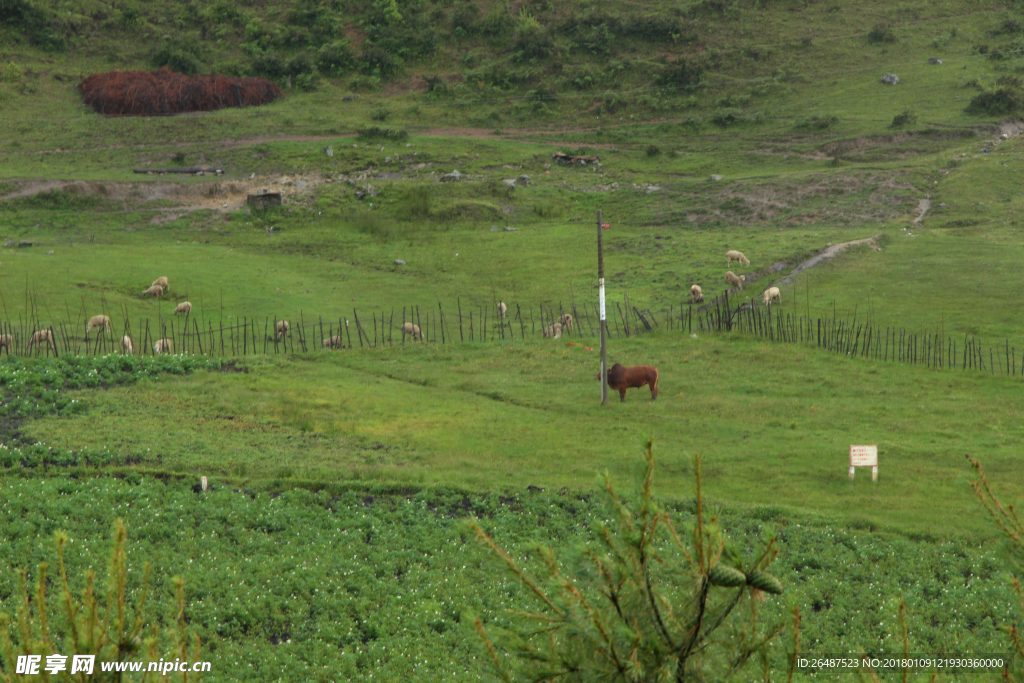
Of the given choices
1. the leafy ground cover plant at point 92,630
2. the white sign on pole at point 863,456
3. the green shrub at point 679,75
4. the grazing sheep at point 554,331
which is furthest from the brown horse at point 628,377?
the green shrub at point 679,75

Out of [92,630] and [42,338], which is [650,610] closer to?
[92,630]

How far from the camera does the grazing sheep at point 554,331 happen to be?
110ft

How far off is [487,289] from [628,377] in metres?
17.2

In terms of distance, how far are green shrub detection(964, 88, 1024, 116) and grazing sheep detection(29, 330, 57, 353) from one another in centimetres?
6029

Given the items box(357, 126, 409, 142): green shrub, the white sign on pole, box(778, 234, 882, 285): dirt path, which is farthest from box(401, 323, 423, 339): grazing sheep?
box(357, 126, 409, 142): green shrub

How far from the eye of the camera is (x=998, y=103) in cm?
6162

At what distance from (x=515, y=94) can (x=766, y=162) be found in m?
25.1

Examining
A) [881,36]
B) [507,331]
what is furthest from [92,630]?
[881,36]

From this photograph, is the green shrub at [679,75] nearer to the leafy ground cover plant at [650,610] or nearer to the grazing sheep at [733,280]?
the grazing sheep at [733,280]

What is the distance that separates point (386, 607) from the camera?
48.0ft

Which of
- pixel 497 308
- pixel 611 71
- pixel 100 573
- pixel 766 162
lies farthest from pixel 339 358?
pixel 611 71

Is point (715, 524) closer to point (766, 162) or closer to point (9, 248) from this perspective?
point (9, 248)

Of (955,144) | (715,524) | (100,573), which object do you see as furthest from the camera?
(955,144)

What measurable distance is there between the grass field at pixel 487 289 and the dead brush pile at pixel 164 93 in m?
2.55
